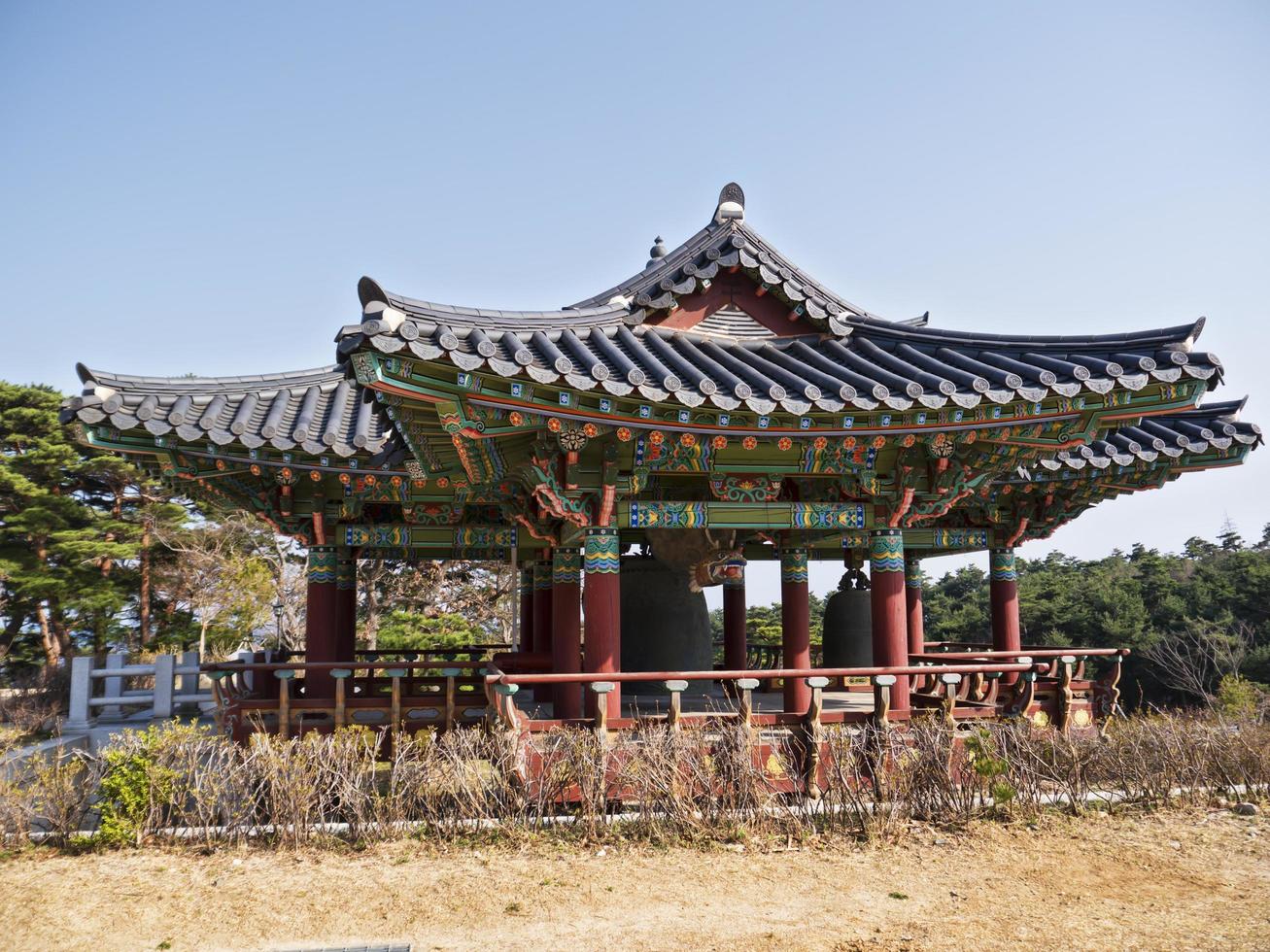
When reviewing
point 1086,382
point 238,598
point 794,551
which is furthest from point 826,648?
point 238,598

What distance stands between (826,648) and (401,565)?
69.6 ft

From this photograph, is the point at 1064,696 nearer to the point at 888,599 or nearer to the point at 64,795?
the point at 888,599

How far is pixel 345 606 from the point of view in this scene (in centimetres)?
1341

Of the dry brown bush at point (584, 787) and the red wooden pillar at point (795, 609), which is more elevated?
the red wooden pillar at point (795, 609)

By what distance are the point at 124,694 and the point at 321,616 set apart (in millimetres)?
8137

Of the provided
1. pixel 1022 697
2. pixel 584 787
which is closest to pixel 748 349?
pixel 1022 697

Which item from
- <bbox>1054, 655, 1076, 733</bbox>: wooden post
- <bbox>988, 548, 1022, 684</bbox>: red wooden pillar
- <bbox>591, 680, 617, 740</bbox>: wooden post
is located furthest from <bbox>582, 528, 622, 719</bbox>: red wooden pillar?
<bbox>988, 548, 1022, 684</bbox>: red wooden pillar

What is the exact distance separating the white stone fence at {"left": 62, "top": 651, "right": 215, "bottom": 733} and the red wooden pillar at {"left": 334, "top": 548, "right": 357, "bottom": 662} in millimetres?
5538

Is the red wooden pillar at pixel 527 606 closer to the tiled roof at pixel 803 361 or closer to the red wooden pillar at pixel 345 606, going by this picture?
the red wooden pillar at pixel 345 606

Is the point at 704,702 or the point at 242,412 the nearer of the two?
the point at 242,412

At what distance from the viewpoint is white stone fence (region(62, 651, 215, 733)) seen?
650 inches

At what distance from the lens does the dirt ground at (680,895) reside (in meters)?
5.60

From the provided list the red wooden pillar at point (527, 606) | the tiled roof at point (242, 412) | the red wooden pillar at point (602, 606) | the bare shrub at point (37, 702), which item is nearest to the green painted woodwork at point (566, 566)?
the tiled roof at point (242, 412)

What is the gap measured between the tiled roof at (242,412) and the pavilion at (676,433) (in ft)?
0.14
